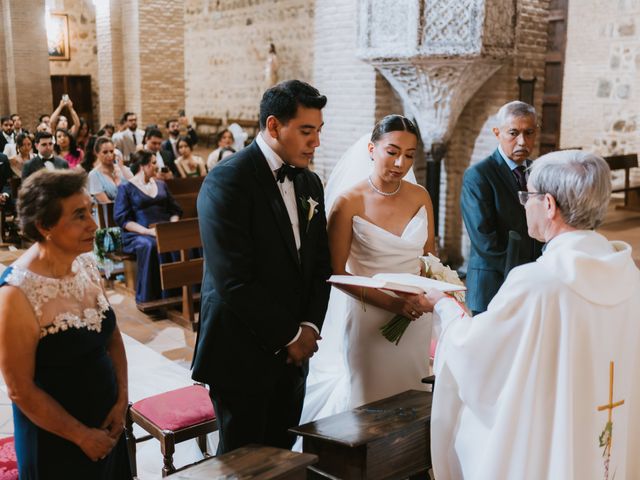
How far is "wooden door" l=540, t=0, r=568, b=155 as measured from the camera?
8266mm

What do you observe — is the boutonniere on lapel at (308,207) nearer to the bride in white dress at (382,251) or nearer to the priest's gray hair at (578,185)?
the bride in white dress at (382,251)

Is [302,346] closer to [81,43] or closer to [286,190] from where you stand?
[286,190]

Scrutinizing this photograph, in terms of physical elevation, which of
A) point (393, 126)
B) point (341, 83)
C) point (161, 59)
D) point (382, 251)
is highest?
point (161, 59)

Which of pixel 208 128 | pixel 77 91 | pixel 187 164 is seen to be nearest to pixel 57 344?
pixel 187 164

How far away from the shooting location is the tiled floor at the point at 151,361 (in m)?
3.84

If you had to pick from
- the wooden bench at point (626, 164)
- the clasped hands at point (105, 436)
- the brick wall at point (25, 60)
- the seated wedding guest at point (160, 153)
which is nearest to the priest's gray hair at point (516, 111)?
the clasped hands at point (105, 436)

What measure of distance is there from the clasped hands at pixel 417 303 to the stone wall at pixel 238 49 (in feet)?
32.2

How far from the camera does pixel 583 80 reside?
1270 cm

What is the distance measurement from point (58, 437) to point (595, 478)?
174 cm

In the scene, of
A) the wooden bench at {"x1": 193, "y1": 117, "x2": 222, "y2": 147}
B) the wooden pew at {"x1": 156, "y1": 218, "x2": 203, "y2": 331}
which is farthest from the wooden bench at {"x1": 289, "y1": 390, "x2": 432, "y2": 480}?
the wooden bench at {"x1": 193, "y1": 117, "x2": 222, "y2": 147}

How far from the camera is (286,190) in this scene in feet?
8.97

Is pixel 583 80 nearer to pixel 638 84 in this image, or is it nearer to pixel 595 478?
pixel 638 84

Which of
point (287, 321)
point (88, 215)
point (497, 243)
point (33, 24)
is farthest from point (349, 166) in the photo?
point (33, 24)

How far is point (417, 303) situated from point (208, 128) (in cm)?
1368
